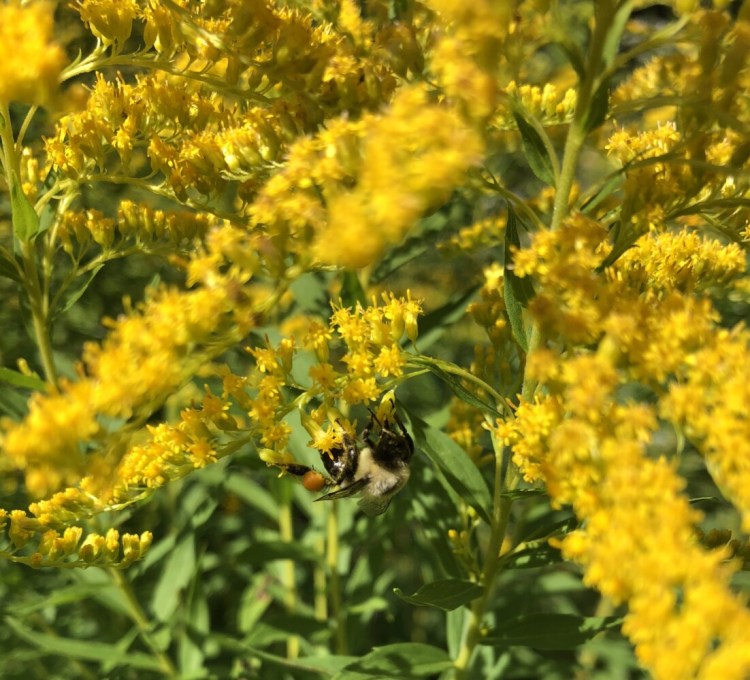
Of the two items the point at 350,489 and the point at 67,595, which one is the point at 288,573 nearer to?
the point at 67,595

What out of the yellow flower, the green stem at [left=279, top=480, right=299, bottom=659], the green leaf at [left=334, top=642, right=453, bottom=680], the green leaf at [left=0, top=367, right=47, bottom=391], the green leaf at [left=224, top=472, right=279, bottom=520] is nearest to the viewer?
the yellow flower

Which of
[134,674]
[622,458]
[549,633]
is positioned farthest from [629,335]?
[134,674]

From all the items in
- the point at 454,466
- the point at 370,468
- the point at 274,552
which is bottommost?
the point at 274,552

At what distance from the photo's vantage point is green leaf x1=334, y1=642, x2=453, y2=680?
2.07 metres

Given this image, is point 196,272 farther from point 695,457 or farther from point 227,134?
point 695,457

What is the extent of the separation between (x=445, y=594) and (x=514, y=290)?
79 cm

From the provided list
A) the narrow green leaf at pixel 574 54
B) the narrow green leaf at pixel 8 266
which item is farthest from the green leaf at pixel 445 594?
the narrow green leaf at pixel 8 266

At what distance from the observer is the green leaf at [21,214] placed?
6.70 ft

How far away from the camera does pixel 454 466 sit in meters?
2.11

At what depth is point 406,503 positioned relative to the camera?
2963 mm

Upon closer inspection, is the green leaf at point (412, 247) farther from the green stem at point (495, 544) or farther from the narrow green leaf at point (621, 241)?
the narrow green leaf at point (621, 241)

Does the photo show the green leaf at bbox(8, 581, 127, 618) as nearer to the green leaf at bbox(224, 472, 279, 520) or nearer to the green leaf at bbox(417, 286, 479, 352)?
the green leaf at bbox(224, 472, 279, 520)

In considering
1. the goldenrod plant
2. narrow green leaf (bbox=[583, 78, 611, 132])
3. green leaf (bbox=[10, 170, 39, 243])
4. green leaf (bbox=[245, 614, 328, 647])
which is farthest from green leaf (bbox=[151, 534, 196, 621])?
narrow green leaf (bbox=[583, 78, 611, 132])

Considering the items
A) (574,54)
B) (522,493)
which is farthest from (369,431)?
(574,54)
